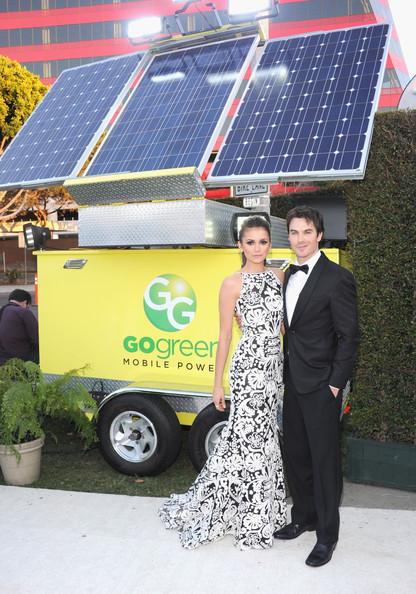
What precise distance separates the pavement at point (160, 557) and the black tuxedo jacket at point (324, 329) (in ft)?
3.85

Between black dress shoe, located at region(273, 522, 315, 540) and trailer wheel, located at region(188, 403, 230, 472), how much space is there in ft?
4.01

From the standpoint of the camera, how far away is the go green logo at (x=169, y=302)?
5.42 m

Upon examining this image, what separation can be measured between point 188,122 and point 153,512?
4.08 metres

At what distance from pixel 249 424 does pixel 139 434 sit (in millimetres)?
1862

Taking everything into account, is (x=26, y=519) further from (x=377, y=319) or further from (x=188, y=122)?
(x=188, y=122)

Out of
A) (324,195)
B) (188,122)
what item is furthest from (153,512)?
(324,195)

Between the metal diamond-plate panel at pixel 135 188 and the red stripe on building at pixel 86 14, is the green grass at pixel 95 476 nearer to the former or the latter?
the metal diamond-plate panel at pixel 135 188

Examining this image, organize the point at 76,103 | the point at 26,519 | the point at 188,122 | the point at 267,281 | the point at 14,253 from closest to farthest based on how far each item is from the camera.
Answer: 1. the point at 267,281
2. the point at 26,519
3. the point at 188,122
4. the point at 76,103
5. the point at 14,253

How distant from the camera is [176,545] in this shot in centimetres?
398

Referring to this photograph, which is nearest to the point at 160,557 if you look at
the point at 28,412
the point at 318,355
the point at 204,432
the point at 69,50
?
the point at 204,432

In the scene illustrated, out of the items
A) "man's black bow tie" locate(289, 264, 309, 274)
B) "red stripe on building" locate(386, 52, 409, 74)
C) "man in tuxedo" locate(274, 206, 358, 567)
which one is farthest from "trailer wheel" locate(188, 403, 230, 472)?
"red stripe on building" locate(386, 52, 409, 74)

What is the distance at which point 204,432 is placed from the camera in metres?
5.18

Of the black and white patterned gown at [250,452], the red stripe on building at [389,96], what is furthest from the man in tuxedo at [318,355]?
the red stripe on building at [389,96]

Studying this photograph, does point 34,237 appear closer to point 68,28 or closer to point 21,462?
point 21,462
